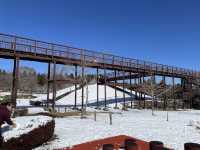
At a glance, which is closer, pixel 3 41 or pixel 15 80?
pixel 3 41

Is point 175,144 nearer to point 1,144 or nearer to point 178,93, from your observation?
point 1,144

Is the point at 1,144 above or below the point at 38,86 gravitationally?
below

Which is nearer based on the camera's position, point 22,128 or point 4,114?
point 4,114

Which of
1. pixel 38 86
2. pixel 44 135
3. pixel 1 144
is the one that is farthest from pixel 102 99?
pixel 38 86

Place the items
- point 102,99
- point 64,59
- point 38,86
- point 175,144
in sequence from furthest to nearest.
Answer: point 38,86 < point 102,99 < point 64,59 < point 175,144

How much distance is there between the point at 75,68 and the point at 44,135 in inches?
1015

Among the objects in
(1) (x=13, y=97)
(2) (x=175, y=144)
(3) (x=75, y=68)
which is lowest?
(2) (x=175, y=144)

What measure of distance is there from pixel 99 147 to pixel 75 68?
102 ft

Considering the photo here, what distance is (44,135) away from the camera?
1258 centimetres

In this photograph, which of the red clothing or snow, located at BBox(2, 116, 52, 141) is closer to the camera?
the red clothing

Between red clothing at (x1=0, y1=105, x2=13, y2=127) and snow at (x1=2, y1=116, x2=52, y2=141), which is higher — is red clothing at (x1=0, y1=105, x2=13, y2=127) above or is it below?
above

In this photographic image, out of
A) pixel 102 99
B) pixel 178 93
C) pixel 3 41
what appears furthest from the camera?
pixel 178 93

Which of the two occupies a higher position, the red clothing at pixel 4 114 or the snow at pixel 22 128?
the red clothing at pixel 4 114

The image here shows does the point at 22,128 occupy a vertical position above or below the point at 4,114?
below
